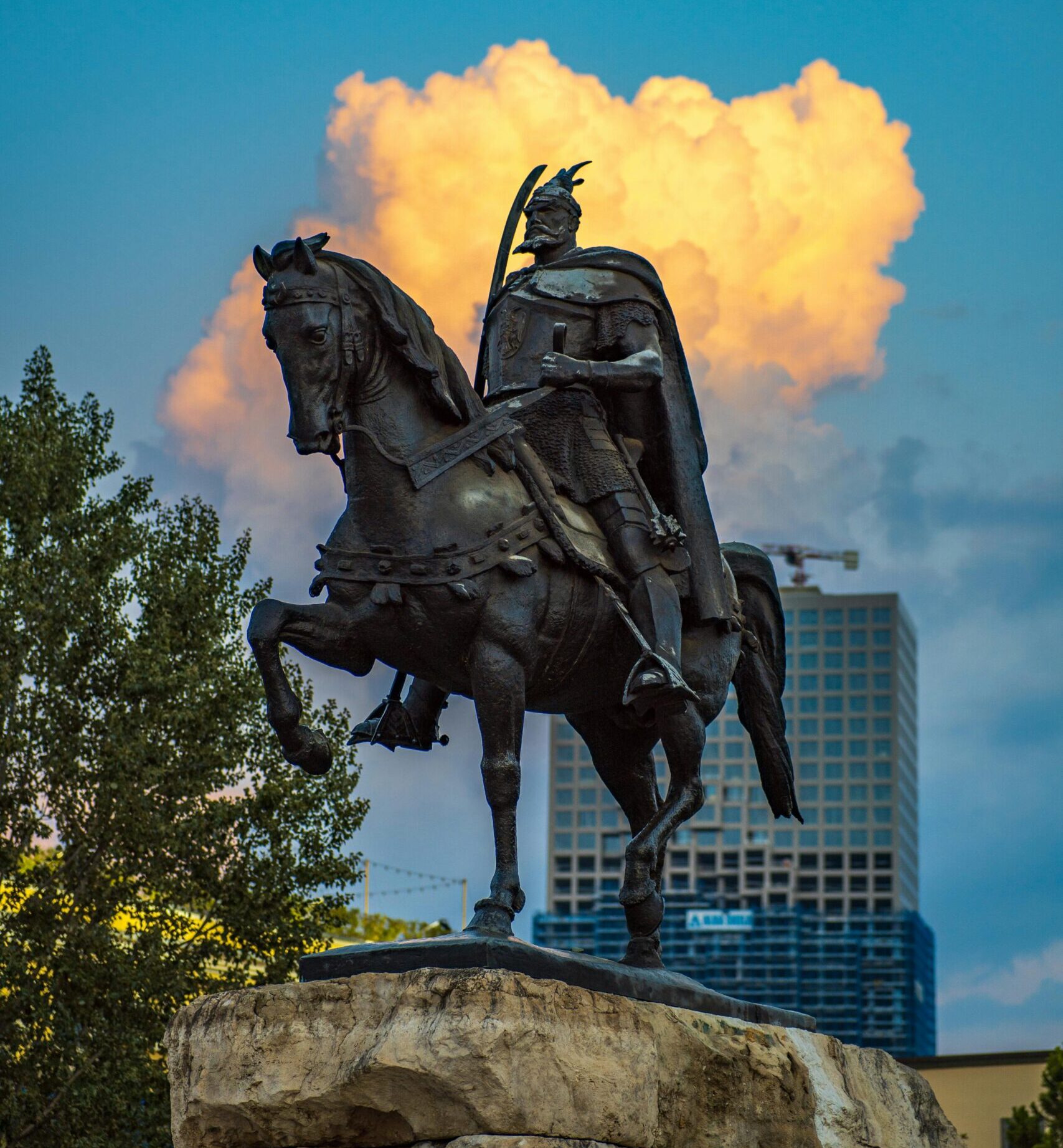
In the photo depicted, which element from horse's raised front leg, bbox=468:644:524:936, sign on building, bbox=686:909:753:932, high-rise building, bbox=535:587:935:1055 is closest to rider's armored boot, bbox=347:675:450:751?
horse's raised front leg, bbox=468:644:524:936

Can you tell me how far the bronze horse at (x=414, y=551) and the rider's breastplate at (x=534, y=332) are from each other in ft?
2.51


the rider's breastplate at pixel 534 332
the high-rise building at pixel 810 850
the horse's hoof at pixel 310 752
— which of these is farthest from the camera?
the high-rise building at pixel 810 850

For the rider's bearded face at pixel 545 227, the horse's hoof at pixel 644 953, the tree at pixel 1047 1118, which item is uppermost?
the rider's bearded face at pixel 545 227

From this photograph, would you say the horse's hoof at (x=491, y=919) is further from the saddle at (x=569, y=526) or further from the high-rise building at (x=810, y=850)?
the high-rise building at (x=810, y=850)

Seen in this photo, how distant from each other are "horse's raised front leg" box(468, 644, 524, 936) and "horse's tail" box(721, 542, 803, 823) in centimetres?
232

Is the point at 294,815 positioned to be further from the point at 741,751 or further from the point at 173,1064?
the point at 741,751

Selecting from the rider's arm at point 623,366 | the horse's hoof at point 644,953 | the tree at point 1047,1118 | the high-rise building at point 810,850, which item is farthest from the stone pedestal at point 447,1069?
the high-rise building at point 810,850

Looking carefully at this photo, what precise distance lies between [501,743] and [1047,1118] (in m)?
24.9

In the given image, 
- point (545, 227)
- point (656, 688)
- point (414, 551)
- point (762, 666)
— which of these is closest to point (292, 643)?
point (414, 551)

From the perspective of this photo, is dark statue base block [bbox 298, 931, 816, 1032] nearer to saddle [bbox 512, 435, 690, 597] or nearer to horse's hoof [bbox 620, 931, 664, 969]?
horse's hoof [bbox 620, 931, 664, 969]

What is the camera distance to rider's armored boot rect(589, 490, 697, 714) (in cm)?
866

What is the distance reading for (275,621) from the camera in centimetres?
827

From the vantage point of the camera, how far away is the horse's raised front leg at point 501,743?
8.36m

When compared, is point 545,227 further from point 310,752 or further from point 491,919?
point 491,919
